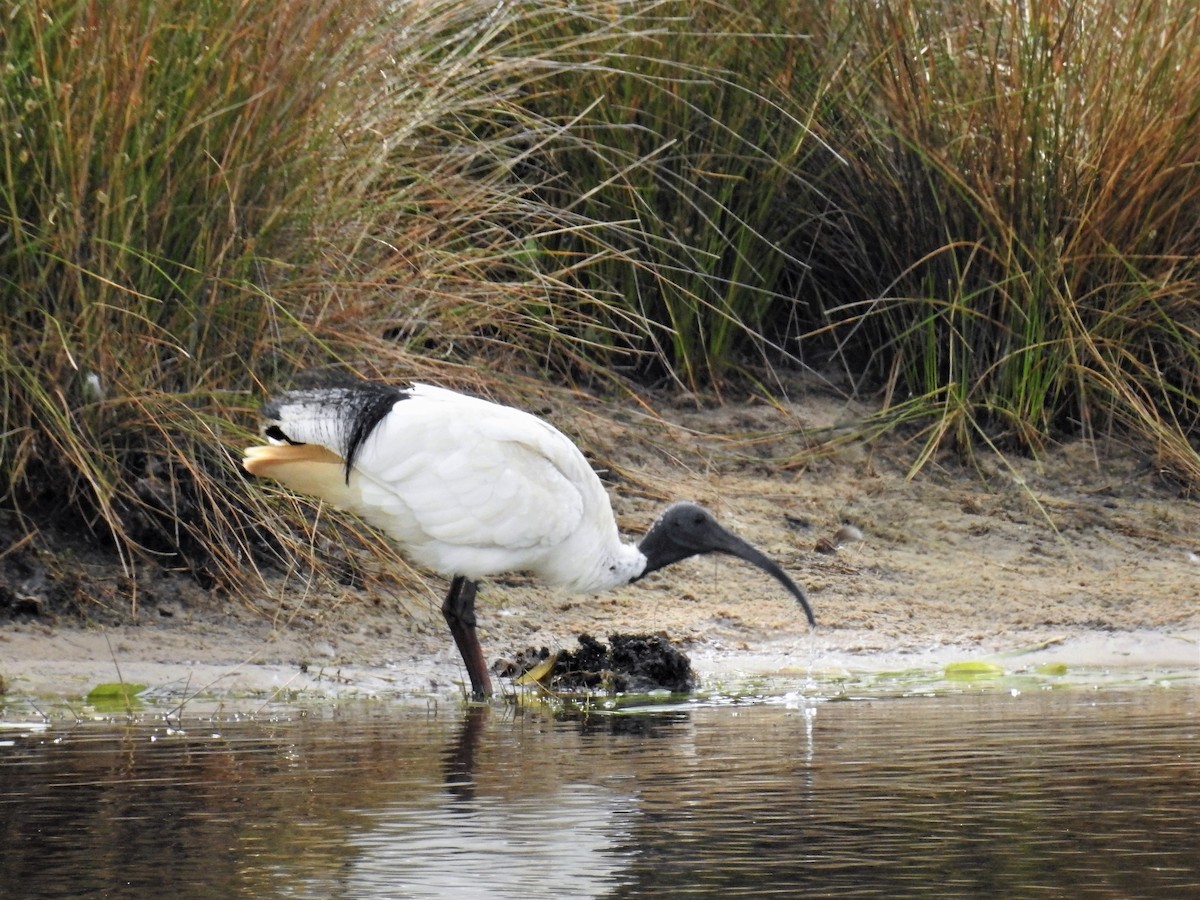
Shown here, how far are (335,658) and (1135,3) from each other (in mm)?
3878

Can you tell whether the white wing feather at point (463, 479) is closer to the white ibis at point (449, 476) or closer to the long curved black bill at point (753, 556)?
the white ibis at point (449, 476)

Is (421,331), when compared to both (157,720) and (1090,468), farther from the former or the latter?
(1090,468)

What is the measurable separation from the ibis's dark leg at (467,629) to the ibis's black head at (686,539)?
0.67 m

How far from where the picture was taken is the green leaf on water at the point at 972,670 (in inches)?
251

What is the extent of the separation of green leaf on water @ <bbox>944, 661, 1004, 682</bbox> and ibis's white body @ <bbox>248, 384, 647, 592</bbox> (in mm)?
1189

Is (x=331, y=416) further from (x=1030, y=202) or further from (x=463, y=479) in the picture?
(x=1030, y=202)

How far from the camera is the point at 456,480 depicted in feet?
19.7

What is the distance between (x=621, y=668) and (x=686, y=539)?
2.24ft

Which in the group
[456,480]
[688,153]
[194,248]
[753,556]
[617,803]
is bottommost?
[617,803]

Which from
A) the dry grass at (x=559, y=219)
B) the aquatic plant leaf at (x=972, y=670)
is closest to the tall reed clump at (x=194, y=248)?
the dry grass at (x=559, y=219)

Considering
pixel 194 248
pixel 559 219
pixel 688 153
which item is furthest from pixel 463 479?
pixel 688 153

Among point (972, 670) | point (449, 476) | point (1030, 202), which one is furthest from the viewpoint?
point (1030, 202)

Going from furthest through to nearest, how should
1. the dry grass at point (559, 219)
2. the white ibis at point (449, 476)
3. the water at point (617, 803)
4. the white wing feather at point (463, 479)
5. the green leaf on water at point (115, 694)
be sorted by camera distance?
the dry grass at point (559, 219) < the white wing feather at point (463, 479) < the white ibis at point (449, 476) < the green leaf on water at point (115, 694) < the water at point (617, 803)

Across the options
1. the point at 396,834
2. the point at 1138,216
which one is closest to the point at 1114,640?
the point at 1138,216
